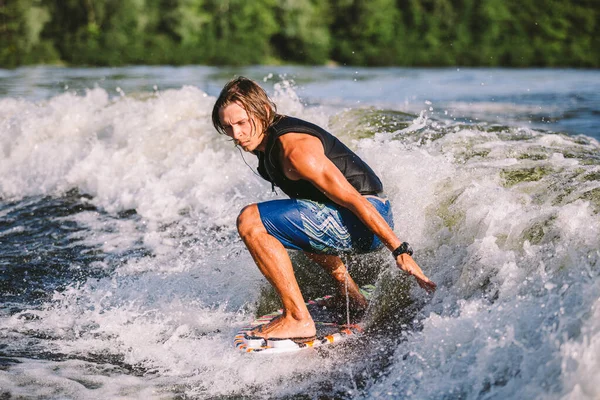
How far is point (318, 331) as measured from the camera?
4789 mm

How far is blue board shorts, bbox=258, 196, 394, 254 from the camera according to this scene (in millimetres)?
4406

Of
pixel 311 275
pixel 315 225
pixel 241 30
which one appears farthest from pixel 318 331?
pixel 241 30

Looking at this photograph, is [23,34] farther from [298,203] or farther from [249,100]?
[298,203]

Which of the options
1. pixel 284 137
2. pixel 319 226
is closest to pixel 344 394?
pixel 319 226

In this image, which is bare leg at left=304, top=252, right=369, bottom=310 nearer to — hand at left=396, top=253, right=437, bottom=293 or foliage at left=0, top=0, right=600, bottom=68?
hand at left=396, top=253, right=437, bottom=293

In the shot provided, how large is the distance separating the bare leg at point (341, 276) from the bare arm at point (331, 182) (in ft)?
2.74

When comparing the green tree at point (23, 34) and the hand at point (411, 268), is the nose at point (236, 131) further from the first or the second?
the green tree at point (23, 34)

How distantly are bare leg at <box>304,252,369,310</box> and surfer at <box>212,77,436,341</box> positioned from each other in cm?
37

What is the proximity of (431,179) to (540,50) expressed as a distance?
1962 inches

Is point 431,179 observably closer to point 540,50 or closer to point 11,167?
point 11,167

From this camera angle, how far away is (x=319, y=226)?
175 inches

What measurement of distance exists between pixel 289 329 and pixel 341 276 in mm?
712

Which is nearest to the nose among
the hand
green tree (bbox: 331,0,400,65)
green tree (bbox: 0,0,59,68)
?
the hand

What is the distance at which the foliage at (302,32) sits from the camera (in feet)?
149
